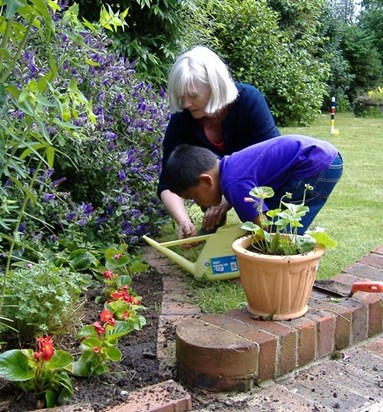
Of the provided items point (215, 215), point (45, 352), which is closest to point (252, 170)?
point (215, 215)

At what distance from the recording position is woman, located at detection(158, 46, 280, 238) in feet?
8.74

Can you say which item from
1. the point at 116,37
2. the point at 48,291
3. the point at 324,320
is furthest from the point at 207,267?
the point at 116,37

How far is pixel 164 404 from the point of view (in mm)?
1551

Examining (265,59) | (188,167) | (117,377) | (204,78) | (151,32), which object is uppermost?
(265,59)

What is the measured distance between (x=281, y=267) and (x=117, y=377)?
1.94ft

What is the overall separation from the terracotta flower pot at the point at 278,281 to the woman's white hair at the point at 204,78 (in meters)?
0.98

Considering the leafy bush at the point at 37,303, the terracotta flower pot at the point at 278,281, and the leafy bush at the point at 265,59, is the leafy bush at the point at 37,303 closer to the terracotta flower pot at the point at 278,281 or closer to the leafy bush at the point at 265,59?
the terracotta flower pot at the point at 278,281

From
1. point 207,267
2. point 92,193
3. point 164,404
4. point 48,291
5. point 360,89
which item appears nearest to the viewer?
point 164,404

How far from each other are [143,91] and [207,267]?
4.38ft

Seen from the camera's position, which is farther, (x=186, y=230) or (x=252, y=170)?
(x=186, y=230)

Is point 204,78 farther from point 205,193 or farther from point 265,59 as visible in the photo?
point 265,59

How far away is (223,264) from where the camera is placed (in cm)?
246

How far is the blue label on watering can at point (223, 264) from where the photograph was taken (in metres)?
2.46

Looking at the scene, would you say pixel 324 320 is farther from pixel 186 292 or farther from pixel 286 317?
pixel 186 292
